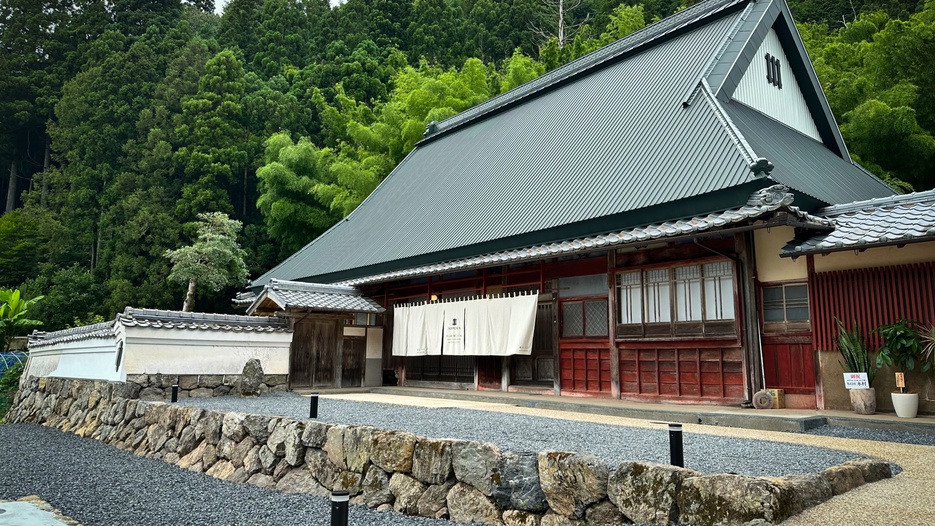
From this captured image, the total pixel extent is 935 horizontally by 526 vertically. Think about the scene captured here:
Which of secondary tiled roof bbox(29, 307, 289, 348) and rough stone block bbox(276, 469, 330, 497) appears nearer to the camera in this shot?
rough stone block bbox(276, 469, 330, 497)

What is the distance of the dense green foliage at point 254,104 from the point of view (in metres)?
18.6

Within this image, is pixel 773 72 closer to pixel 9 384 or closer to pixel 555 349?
pixel 555 349

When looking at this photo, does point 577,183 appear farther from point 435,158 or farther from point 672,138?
point 435,158

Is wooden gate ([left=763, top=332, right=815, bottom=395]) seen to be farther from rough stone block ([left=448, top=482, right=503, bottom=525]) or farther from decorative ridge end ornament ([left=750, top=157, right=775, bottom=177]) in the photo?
rough stone block ([left=448, top=482, right=503, bottom=525])

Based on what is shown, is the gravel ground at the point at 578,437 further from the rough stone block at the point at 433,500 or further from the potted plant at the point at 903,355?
the potted plant at the point at 903,355

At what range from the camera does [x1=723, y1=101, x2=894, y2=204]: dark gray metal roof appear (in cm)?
871

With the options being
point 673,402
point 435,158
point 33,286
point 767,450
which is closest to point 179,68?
point 33,286

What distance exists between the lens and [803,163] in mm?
9844

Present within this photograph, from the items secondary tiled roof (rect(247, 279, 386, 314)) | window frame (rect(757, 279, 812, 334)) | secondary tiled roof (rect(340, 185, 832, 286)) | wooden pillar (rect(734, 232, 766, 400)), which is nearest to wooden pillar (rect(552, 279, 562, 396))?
secondary tiled roof (rect(340, 185, 832, 286))

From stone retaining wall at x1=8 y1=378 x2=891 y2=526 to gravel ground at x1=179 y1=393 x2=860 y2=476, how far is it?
274 millimetres

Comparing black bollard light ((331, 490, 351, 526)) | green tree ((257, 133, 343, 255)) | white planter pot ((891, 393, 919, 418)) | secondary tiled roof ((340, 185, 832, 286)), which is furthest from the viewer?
green tree ((257, 133, 343, 255))

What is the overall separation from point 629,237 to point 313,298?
22.6 feet

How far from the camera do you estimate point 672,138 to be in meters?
9.87

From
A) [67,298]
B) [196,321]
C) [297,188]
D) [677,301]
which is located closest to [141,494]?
[196,321]
